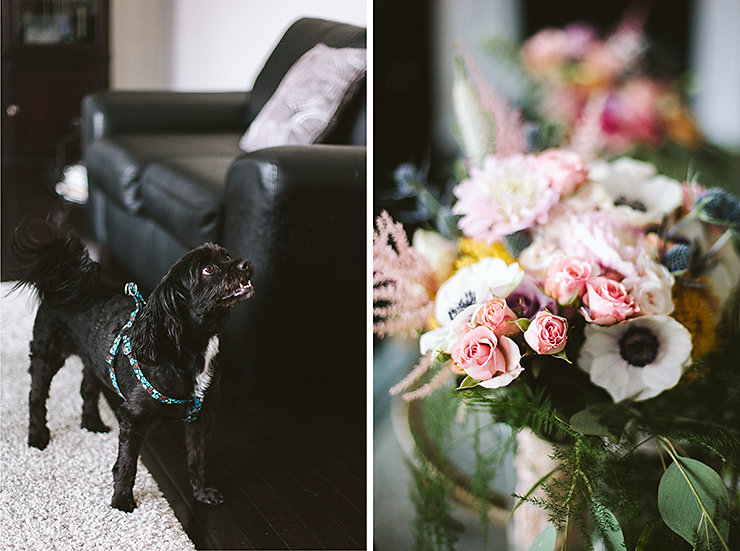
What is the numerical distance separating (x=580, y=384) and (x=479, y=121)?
312 mm

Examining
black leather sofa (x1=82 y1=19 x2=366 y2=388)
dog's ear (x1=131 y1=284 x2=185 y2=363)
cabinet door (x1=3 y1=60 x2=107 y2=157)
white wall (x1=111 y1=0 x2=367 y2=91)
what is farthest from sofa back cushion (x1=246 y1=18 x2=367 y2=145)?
dog's ear (x1=131 y1=284 x2=185 y2=363)

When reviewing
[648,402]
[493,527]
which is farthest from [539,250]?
[493,527]

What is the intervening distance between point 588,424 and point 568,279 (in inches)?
5.8

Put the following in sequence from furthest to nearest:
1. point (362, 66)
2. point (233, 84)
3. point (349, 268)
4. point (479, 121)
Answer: point (233, 84) < point (362, 66) < point (349, 268) < point (479, 121)

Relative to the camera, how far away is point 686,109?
82 centimetres

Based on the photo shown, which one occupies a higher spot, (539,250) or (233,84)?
(233,84)

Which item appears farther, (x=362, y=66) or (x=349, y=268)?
(x=362, y=66)

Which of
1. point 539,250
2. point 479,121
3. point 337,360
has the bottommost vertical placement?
point 337,360

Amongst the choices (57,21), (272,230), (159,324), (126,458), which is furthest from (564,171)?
(57,21)

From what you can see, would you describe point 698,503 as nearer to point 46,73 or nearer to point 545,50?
point 545,50

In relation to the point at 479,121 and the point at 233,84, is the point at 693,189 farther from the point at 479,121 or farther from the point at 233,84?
the point at 233,84

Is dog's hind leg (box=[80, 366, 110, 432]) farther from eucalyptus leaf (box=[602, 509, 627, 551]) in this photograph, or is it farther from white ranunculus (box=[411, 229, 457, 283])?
eucalyptus leaf (box=[602, 509, 627, 551])

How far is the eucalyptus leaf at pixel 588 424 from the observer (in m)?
0.82

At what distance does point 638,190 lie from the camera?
2.83 ft
